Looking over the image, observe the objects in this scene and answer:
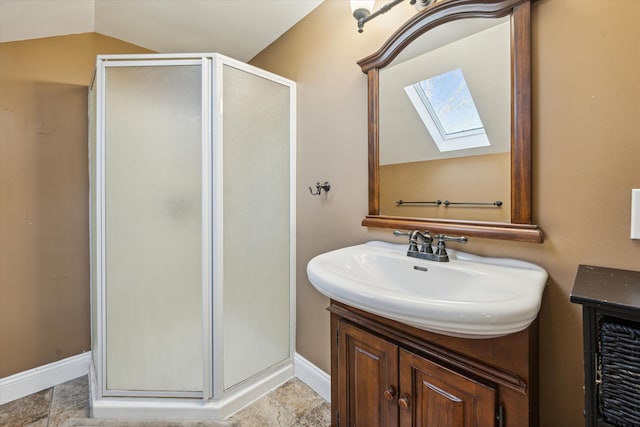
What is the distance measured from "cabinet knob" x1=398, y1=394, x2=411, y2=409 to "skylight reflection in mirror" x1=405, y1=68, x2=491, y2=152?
0.90 m

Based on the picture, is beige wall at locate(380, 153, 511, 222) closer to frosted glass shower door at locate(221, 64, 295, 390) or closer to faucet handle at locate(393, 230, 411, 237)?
faucet handle at locate(393, 230, 411, 237)

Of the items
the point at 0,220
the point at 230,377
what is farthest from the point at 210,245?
the point at 0,220

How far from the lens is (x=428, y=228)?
115 cm

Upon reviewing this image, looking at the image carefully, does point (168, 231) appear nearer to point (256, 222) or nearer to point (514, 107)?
point (256, 222)

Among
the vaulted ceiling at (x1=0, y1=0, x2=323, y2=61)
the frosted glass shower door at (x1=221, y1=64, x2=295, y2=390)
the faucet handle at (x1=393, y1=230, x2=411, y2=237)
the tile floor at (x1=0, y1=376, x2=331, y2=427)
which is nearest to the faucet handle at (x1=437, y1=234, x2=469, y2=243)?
the faucet handle at (x1=393, y1=230, x2=411, y2=237)

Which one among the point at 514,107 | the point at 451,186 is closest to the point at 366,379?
the point at 451,186

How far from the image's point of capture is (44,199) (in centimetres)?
168

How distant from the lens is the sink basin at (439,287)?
0.62 meters

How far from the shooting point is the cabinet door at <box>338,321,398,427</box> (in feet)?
3.09

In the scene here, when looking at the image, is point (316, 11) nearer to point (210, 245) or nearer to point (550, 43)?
point (550, 43)

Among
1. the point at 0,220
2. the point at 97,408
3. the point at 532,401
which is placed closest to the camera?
the point at 532,401

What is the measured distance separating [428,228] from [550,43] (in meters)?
0.70

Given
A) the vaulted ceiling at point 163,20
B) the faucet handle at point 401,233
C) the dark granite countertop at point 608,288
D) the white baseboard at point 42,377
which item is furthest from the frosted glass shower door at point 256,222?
the dark granite countertop at point 608,288

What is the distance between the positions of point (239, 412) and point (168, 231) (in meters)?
1.05
